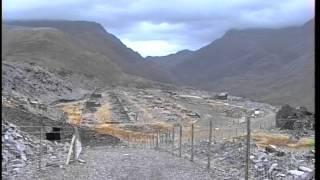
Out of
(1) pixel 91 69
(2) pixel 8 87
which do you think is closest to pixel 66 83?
(2) pixel 8 87

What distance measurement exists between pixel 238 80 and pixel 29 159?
16060 cm

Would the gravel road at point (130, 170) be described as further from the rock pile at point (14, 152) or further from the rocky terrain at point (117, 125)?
the rock pile at point (14, 152)

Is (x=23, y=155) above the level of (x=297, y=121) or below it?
below

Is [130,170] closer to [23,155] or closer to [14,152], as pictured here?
[23,155]

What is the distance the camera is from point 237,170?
679 inches

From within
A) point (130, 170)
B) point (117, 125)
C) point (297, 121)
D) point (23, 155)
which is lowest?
point (117, 125)

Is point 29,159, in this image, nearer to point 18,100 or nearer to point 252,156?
point 252,156

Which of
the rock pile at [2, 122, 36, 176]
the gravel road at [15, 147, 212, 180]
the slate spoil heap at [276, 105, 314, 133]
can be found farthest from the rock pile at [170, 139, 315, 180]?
the slate spoil heap at [276, 105, 314, 133]

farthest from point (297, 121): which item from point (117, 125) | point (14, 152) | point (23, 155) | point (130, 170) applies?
point (14, 152)

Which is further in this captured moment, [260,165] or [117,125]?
[117,125]

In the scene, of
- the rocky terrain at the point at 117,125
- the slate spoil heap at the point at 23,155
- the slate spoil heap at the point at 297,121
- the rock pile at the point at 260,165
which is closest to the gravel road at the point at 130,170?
Result: the rocky terrain at the point at 117,125

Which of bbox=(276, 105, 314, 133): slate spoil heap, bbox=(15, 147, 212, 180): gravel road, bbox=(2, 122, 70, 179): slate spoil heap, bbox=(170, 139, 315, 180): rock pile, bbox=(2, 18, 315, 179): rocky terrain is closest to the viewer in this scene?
bbox=(170, 139, 315, 180): rock pile

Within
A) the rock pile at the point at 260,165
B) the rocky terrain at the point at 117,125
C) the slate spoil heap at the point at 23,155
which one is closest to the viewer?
the rock pile at the point at 260,165

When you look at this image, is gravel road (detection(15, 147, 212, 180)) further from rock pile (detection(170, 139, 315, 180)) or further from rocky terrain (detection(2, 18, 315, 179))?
rock pile (detection(170, 139, 315, 180))
